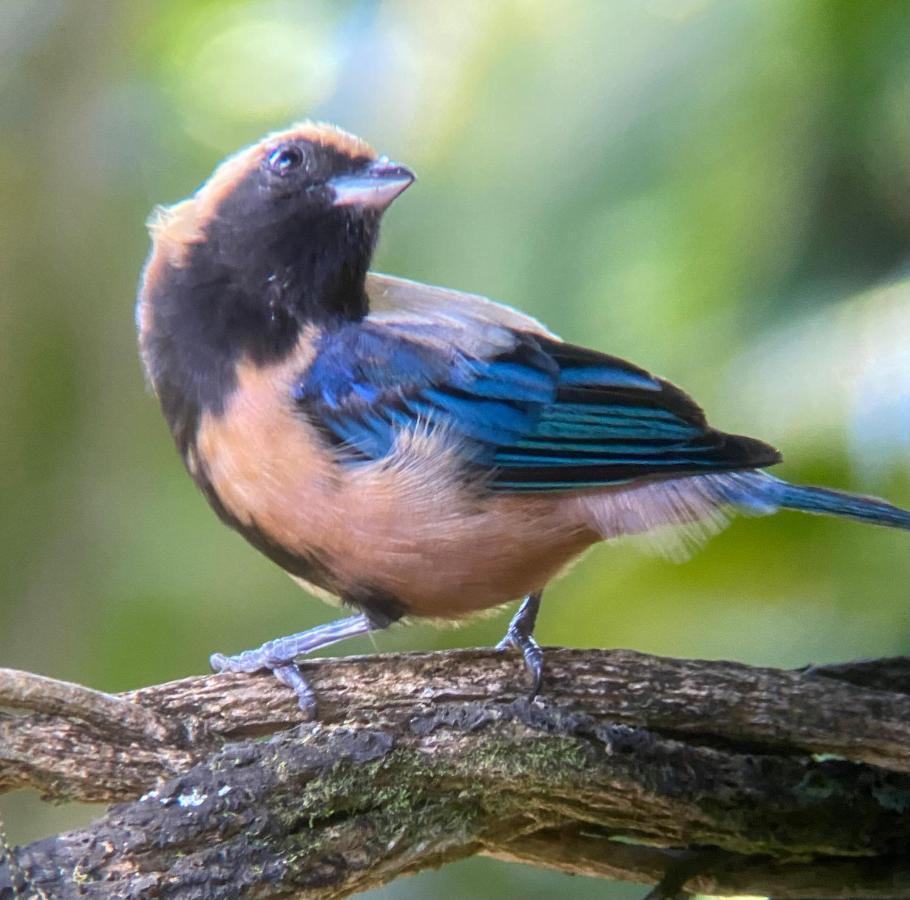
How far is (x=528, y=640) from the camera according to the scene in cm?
243

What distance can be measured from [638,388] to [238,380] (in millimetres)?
747

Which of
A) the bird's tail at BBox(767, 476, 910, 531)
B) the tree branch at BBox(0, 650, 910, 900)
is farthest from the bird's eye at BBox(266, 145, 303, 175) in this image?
the bird's tail at BBox(767, 476, 910, 531)

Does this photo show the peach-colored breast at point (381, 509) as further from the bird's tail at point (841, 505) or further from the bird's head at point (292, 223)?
the bird's tail at point (841, 505)

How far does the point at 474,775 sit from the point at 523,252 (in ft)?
5.97

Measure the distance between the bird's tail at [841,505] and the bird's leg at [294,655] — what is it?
2.64 feet

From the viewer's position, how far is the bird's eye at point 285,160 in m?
2.62

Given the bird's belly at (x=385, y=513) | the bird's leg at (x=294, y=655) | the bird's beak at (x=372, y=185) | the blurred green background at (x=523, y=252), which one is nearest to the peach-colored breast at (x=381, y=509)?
the bird's belly at (x=385, y=513)

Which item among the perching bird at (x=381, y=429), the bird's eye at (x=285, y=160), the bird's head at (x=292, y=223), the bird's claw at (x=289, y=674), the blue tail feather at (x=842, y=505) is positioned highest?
the bird's eye at (x=285, y=160)

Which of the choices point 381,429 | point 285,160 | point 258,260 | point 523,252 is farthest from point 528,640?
point 523,252

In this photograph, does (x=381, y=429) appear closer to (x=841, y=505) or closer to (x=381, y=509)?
(x=381, y=509)

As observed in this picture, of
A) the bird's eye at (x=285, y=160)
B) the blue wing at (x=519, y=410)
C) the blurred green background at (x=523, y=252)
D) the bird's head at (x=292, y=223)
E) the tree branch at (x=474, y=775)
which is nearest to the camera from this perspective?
the tree branch at (x=474, y=775)

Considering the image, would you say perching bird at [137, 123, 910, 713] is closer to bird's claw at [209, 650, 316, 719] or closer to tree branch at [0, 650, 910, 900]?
bird's claw at [209, 650, 316, 719]

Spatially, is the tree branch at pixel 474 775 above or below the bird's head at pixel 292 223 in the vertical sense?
below

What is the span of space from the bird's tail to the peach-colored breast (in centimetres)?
38
